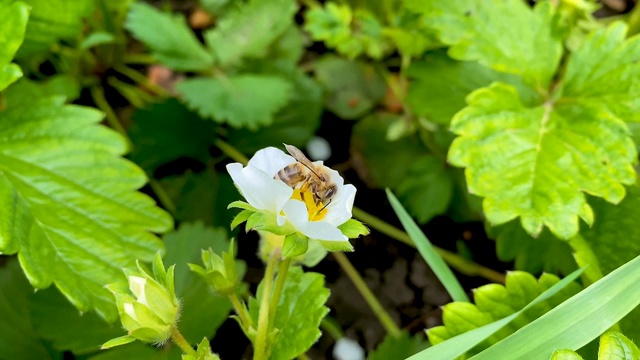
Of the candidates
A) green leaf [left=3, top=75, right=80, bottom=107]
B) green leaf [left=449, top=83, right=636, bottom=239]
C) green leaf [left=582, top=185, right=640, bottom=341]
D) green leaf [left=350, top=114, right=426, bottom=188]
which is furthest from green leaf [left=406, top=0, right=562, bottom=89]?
green leaf [left=3, top=75, right=80, bottom=107]

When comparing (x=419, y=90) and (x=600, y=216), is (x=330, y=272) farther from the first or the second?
(x=600, y=216)

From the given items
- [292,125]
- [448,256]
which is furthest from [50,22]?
[448,256]

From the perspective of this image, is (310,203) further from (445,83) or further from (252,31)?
(252,31)

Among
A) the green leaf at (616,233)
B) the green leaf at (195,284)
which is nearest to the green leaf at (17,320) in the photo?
the green leaf at (195,284)

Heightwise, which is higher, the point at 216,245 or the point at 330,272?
the point at 216,245

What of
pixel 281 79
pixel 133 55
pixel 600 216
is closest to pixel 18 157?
pixel 281 79

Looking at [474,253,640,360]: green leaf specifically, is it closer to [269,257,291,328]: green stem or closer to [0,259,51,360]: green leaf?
[269,257,291,328]: green stem

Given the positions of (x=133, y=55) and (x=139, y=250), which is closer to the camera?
(x=139, y=250)
